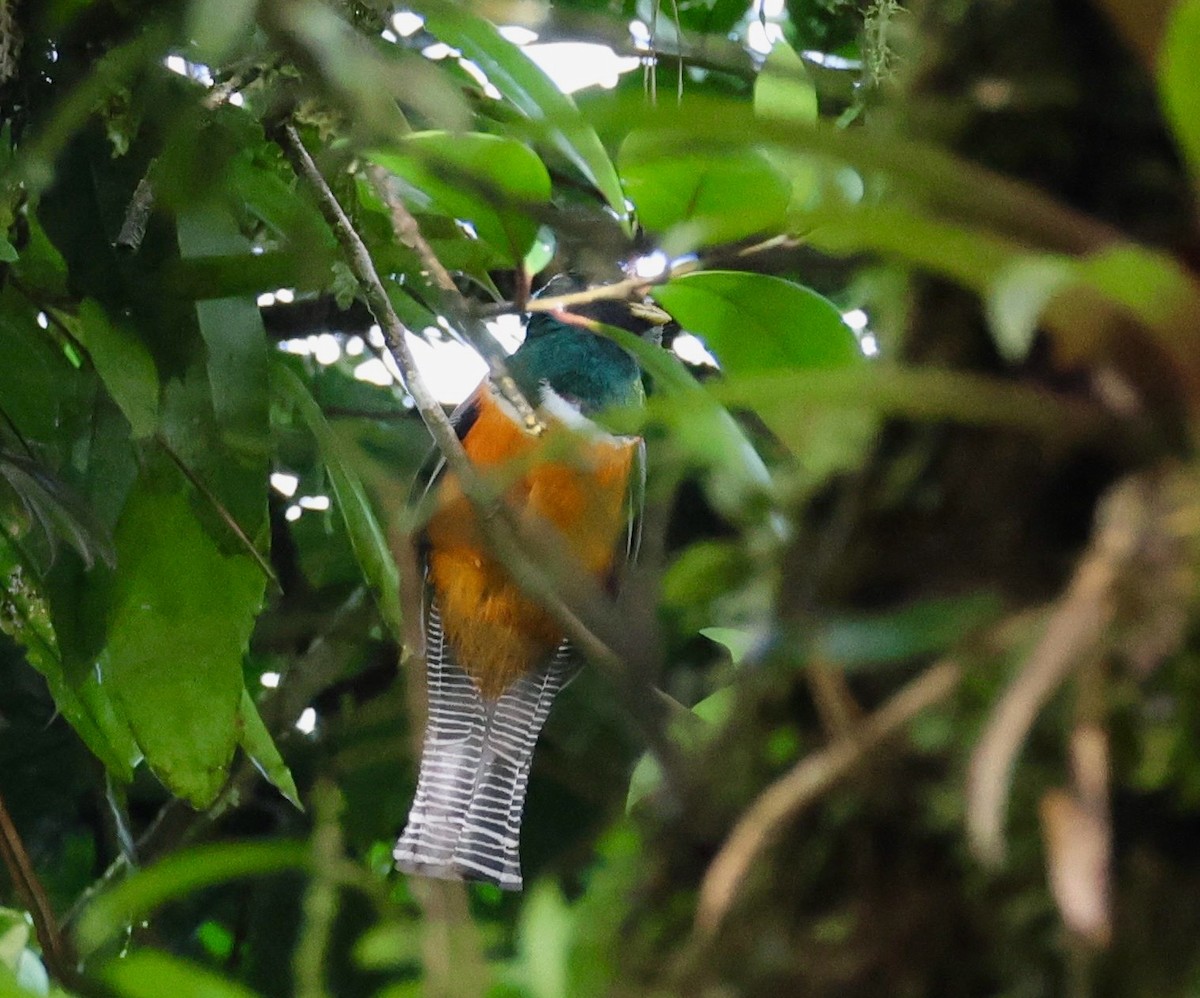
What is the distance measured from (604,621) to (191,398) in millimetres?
1071

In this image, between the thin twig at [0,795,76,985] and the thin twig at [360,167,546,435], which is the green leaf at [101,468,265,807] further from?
the thin twig at [360,167,546,435]

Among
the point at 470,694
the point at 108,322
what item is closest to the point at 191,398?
the point at 108,322

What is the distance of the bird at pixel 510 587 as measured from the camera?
2568 millimetres

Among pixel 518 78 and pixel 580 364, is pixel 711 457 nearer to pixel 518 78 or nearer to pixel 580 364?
pixel 518 78

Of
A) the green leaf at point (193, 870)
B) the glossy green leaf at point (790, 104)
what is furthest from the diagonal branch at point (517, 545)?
the glossy green leaf at point (790, 104)

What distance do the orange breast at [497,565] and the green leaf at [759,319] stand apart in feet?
4.00

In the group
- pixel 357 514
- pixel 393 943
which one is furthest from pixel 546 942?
pixel 357 514

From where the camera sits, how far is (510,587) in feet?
8.93

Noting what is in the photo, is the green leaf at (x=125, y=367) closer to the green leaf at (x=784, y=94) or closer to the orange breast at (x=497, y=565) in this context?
the green leaf at (x=784, y=94)

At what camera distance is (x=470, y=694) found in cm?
278

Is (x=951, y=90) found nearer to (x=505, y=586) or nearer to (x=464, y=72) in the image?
(x=464, y=72)

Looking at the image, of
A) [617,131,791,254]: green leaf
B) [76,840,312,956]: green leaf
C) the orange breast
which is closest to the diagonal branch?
[76,840,312,956]: green leaf

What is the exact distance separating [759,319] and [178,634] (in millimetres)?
612

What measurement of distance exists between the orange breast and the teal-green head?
0.31 feet
